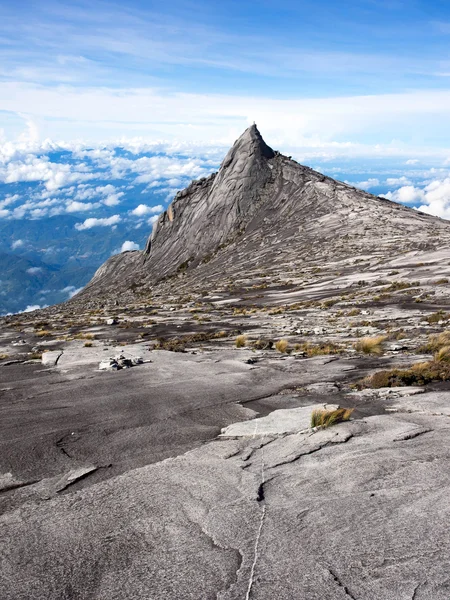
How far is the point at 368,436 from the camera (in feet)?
32.8

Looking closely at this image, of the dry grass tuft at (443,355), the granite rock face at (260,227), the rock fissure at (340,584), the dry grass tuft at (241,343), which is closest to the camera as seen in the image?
the rock fissure at (340,584)

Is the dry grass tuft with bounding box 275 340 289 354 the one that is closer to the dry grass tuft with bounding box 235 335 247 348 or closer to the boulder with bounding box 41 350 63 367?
the dry grass tuft with bounding box 235 335 247 348

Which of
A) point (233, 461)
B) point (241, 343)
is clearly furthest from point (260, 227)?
point (233, 461)

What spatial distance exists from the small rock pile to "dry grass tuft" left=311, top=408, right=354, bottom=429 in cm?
871

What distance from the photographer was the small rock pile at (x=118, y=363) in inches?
666

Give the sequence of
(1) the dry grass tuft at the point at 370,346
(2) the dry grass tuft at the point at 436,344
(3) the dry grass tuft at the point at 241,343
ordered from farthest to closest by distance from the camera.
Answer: (3) the dry grass tuft at the point at 241,343 < (1) the dry grass tuft at the point at 370,346 < (2) the dry grass tuft at the point at 436,344

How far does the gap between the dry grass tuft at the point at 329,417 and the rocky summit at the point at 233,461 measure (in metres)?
0.07

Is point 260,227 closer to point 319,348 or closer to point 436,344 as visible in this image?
point 319,348

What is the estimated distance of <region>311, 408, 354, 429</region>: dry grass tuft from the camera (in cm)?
1060

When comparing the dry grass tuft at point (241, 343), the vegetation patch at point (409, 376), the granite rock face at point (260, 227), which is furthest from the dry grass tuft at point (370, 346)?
the granite rock face at point (260, 227)

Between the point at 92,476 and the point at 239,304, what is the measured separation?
29681 millimetres

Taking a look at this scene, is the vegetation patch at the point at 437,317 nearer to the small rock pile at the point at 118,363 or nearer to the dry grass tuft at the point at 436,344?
the dry grass tuft at the point at 436,344

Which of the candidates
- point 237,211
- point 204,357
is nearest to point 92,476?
point 204,357

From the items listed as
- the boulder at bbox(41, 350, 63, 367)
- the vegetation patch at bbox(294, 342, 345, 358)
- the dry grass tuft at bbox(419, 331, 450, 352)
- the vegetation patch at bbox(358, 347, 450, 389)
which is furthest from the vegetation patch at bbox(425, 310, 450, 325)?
the boulder at bbox(41, 350, 63, 367)
